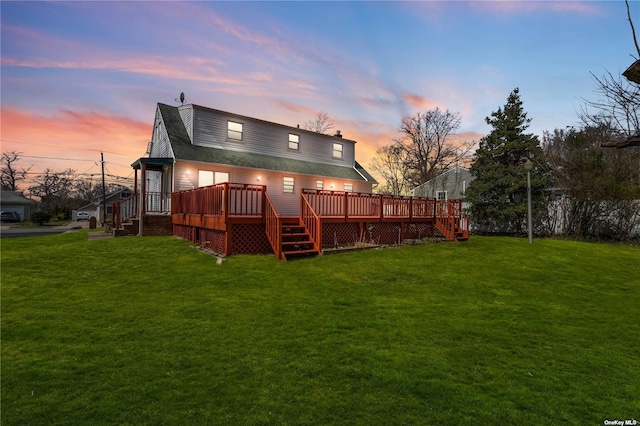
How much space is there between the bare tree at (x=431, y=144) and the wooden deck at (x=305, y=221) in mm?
23617

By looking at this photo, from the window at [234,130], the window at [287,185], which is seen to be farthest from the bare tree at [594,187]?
the window at [234,130]

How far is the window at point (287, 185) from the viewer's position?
19.1m

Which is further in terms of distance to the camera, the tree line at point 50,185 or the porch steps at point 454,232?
the tree line at point 50,185

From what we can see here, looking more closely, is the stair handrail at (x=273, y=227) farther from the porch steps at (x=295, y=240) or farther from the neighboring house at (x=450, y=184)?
the neighboring house at (x=450, y=184)

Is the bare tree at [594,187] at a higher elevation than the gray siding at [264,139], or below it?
below

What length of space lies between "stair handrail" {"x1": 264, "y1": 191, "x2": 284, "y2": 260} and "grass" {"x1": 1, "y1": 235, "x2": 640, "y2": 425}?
0.95 m

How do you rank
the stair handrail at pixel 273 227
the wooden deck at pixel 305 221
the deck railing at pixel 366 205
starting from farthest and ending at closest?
the deck railing at pixel 366 205 → the wooden deck at pixel 305 221 → the stair handrail at pixel 273 227

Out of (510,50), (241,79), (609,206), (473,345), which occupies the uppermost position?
(241,79)

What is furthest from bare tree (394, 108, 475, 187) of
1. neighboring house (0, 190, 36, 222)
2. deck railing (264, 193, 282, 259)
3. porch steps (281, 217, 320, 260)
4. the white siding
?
neighboring house (0, 190, 36, 222)

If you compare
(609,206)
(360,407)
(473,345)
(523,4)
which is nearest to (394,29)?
(523,4)

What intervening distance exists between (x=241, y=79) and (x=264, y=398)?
17867 mm

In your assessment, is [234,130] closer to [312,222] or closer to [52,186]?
[312,222]

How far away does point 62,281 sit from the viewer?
7180 mm

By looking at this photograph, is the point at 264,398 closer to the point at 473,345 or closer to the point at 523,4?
the point at 473,345
